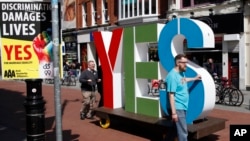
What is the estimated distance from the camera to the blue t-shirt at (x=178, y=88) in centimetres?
621

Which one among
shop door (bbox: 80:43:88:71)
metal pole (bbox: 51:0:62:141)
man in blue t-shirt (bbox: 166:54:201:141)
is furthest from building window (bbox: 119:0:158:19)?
metal pole (bbox: 51:0:62:141)

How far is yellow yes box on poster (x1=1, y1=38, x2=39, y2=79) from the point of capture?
4863mm

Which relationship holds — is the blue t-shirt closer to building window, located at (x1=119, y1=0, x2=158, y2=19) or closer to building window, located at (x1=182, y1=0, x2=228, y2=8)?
building window, located at (x1=182, y1=0, x2=228, y2=8)

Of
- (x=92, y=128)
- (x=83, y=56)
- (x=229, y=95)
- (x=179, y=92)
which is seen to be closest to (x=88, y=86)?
(x=92, y=128)

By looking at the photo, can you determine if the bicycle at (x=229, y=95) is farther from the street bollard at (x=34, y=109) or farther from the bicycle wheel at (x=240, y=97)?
the street bollard at (x=34, y=109)

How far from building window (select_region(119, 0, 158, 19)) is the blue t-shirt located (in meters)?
18.7

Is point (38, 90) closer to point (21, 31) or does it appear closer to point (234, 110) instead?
point (21, 31)

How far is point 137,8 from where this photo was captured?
2581 centimetres

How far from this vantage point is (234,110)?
12.4m

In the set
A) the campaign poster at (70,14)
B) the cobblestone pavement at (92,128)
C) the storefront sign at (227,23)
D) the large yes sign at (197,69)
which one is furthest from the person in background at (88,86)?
the campaign poster at (70,14)

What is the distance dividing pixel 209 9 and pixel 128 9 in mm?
7744

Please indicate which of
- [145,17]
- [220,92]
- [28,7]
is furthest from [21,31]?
[145,17]

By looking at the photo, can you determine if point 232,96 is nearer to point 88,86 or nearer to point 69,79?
point 88,86

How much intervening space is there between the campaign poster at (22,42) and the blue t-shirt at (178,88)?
2261 millimetres
